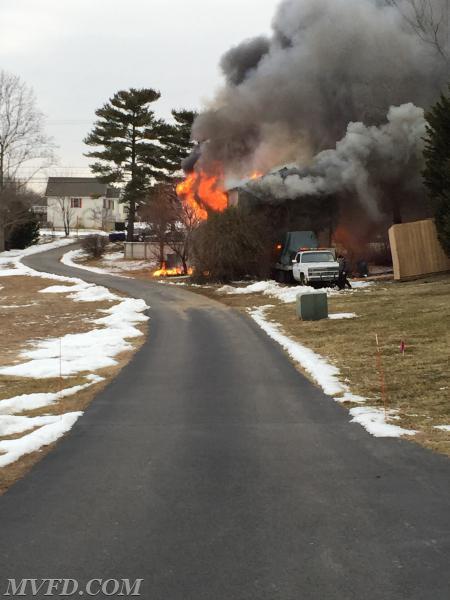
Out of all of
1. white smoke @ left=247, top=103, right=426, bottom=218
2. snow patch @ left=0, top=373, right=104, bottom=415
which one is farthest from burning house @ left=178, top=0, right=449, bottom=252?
snow patch @ left=0, top=373, right=104, bottom=415

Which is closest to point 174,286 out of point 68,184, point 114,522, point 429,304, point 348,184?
point 348,184

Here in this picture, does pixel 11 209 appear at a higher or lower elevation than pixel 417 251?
higher

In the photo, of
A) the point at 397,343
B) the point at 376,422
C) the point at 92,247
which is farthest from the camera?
the point at 92,247

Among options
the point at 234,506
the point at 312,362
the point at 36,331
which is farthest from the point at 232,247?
the point at 234,506

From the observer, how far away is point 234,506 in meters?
5.64

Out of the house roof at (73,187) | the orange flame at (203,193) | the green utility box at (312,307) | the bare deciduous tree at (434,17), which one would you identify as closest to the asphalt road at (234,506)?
the green utility box at (312,307)

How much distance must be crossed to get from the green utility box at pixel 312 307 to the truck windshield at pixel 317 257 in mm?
10681

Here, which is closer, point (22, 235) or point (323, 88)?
point (323, 88)

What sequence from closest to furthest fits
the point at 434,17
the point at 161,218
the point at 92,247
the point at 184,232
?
the point at 434,17, the point at 184,232, the point at 161,218, the point at 92,247

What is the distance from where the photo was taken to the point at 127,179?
201ft

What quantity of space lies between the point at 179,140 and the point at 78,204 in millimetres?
37438

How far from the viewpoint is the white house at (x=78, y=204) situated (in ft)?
303

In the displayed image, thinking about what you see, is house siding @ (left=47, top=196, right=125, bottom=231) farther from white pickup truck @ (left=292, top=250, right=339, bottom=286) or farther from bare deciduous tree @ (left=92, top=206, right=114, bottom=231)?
white pickup truck @ (left=292, top=250, right=339, bottom=286)

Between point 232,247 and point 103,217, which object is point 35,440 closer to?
point 232,247
